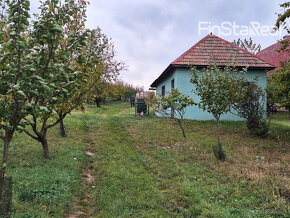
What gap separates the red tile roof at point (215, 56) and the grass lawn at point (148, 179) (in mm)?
5853

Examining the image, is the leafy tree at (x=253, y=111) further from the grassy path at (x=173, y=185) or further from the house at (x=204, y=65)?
the house at (x=204, y=65)

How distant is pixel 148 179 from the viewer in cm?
459

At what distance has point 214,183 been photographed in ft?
14.5

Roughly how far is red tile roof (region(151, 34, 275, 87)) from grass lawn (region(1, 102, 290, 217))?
585 cm

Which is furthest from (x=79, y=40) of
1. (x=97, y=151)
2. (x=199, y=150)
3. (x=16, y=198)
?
(x=199, y=150)

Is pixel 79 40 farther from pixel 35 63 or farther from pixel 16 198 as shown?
pixel 16 198

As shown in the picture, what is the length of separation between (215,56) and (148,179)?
1046 centimetres

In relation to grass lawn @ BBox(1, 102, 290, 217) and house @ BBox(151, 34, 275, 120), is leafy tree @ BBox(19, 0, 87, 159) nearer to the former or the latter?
grass lawn @ BBox(1, 102, 290, 217)

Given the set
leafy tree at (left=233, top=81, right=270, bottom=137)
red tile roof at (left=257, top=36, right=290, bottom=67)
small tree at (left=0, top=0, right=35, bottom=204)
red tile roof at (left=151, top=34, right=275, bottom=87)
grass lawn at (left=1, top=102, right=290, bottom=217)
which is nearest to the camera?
small tree at (left=0, top=0, right=35, bottom=204)

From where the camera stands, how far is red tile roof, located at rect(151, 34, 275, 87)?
12.4 m

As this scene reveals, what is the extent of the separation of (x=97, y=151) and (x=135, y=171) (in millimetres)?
2117

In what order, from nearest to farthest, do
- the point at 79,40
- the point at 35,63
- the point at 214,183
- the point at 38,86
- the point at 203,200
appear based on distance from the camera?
the point at 38,86, the point at 35,63, the point at 79,40, the point at 203,200, the point at 214,183

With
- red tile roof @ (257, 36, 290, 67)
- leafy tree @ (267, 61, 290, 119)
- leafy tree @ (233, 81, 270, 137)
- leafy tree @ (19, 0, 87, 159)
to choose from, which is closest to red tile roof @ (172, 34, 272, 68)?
leafy tree @ (233, 81, 270, 137)

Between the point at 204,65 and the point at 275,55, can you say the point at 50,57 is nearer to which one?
the point at 204,65
